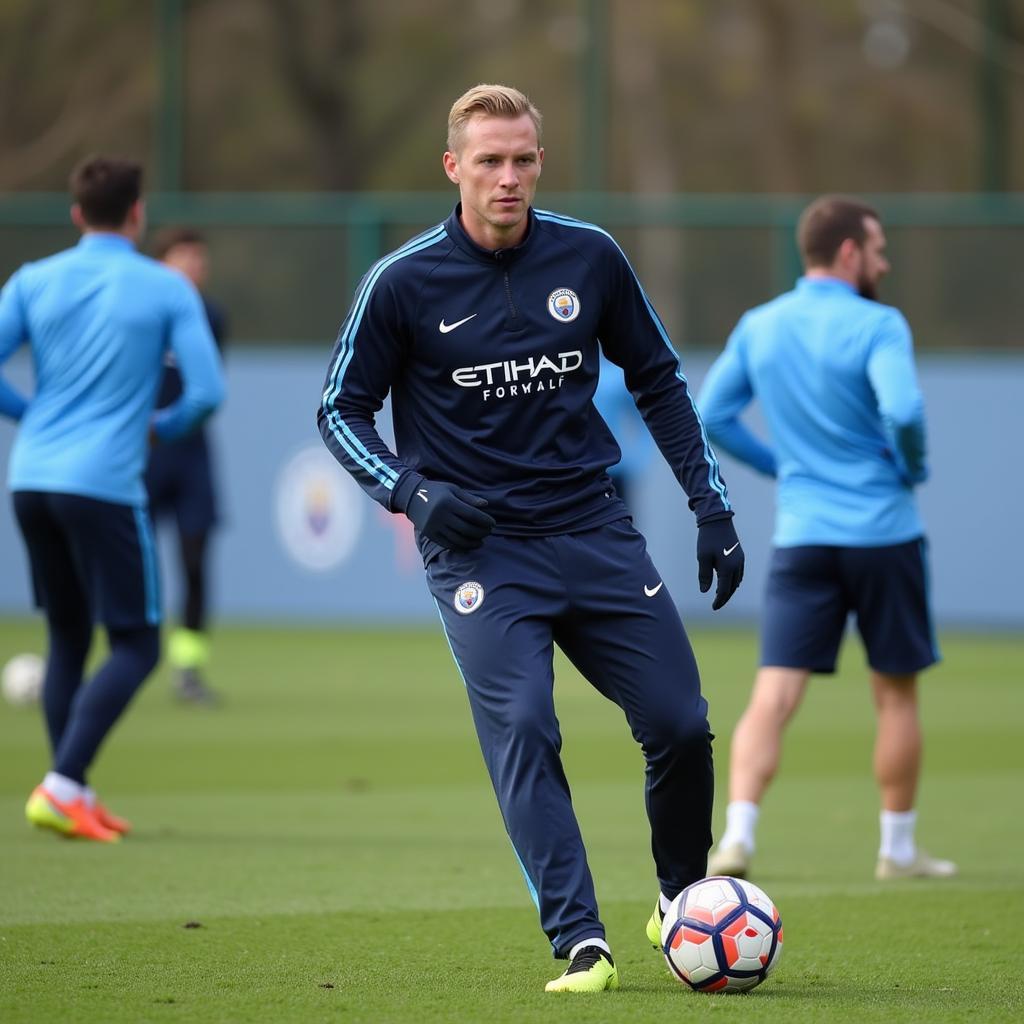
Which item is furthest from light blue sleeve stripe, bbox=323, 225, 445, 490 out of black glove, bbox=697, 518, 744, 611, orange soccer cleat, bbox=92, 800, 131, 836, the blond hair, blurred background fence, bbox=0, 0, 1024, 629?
blurred background fence, bbox=0, 0, 1024, 629

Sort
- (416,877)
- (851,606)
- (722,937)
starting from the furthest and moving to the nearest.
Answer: (851,606) → (416,877) → (722,937)

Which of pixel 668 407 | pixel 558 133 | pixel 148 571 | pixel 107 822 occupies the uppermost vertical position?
pixel 668 407

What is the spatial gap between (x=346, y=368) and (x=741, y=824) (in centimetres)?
253

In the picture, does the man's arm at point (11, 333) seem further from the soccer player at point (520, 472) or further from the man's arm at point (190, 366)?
the soccer player at point (520, 472)

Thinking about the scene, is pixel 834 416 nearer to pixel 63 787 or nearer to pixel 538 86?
pixel 63 787

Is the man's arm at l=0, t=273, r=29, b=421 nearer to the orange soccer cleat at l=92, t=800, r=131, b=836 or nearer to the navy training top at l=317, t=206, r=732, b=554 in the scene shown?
the orange soccer cleat at l=92, t=800, r=131, b=836

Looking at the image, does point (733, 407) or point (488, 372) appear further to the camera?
point (733, 407)

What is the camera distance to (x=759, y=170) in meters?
21.4

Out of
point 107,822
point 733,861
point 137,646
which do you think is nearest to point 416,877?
point 733,861

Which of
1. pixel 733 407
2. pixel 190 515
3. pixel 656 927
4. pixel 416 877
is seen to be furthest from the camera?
pixel 190 515

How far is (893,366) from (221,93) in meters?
15.8

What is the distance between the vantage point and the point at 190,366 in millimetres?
7512

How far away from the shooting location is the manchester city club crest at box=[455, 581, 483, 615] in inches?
194

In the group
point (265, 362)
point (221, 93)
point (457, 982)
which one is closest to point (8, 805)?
point (457, 982)
